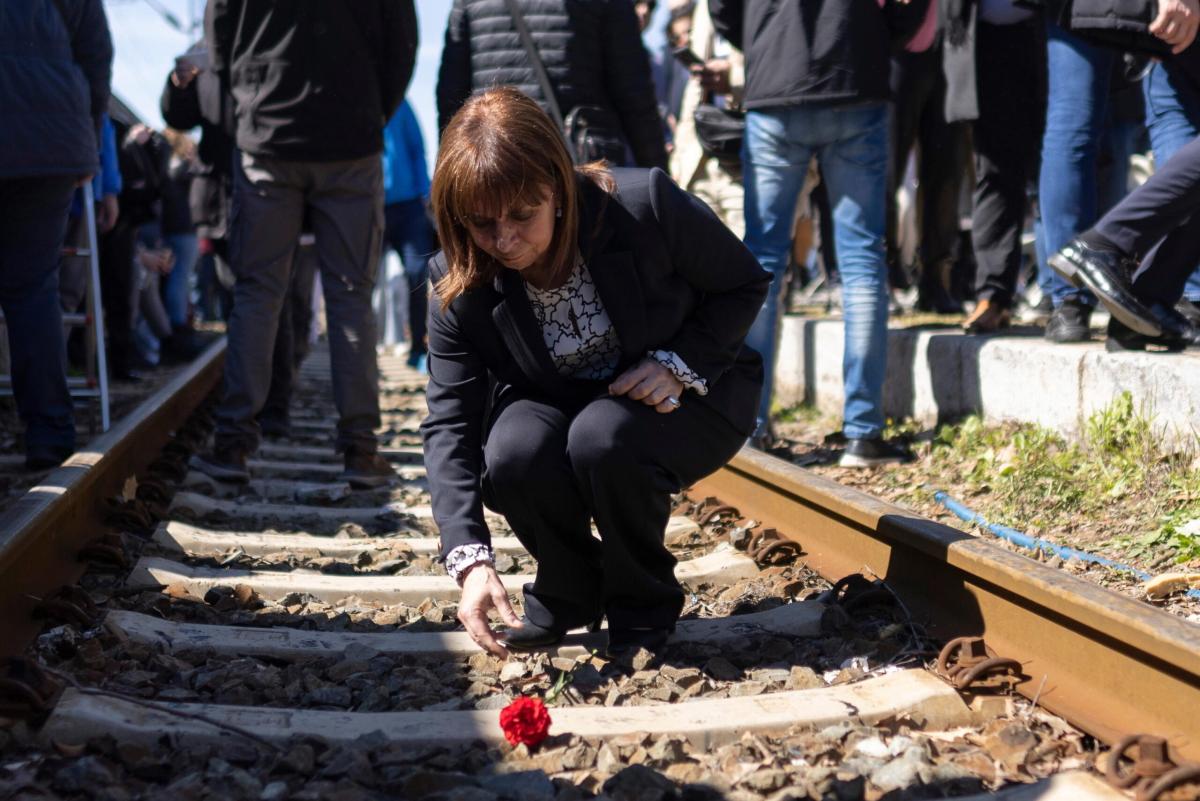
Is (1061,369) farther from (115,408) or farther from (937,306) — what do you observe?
(115,408)

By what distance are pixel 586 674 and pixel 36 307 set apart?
10.9 feet

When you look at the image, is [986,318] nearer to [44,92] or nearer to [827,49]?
[827,49]

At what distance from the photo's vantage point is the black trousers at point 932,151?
7.01 m

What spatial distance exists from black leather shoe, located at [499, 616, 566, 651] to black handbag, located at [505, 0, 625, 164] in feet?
9.33

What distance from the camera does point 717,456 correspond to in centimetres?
298

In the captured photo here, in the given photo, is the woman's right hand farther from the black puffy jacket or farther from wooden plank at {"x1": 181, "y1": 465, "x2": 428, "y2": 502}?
the black puffy jacket

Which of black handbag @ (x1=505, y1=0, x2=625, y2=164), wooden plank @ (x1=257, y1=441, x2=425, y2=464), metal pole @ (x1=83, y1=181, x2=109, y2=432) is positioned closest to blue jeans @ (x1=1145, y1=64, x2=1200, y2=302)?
black handbag @ (x1=505, y1=0, x2=625, y2=164)

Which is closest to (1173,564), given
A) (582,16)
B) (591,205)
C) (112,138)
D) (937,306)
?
(591,205)

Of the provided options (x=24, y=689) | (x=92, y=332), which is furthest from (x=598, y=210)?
(x=92, y=332)

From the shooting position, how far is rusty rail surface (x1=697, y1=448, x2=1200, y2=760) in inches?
85.3

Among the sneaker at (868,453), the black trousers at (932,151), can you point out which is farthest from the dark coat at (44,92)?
the black trousers at (932,151)

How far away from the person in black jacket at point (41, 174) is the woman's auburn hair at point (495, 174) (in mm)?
2817

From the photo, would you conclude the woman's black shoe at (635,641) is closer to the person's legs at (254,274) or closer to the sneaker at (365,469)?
the sneaker at (365,469)

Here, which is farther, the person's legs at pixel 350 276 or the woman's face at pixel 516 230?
the person's legs at pixel 350 276
